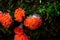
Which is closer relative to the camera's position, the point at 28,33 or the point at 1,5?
the point at 28,33

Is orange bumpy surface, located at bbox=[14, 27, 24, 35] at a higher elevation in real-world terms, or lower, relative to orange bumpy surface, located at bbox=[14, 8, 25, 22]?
lower

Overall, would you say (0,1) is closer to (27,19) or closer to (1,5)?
(1,5)

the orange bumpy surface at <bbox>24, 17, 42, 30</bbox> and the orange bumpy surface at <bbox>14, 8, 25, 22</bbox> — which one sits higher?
the orange bumpy surface at <bbox>14, 8, 25, 22</bbox>

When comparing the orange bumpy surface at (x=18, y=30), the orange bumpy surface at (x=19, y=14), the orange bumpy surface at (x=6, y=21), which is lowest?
the orange bumpy surface at (x=18, y=30)

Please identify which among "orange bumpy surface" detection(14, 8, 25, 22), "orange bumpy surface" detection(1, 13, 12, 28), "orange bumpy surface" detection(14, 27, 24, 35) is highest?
"orange bumpy surface" detection(14, 8, 25, 22)

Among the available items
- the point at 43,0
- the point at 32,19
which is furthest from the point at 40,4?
the point at 32,19

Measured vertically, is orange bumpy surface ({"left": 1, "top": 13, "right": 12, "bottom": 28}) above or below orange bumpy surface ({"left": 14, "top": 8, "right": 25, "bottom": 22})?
below

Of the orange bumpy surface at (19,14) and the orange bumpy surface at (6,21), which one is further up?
the orange bumpy surface at (19,14)

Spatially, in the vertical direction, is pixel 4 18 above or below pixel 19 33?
above
